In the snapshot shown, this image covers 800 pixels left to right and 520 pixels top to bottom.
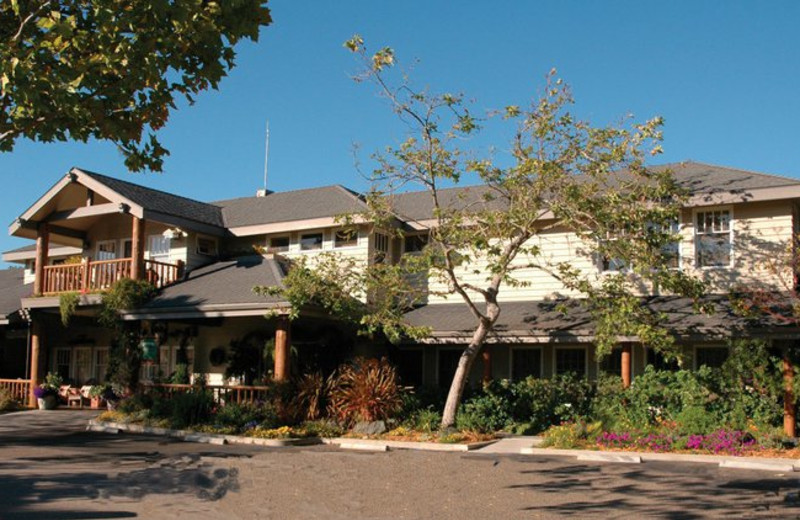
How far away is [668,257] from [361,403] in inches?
312

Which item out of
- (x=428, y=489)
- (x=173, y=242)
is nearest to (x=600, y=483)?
(x=428, y=489)

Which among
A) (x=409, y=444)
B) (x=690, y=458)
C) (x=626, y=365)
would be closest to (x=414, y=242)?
(x=626, y=365)

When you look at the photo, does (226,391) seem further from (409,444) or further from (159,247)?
(159,247)

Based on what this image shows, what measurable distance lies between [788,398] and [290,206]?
17.0 meters

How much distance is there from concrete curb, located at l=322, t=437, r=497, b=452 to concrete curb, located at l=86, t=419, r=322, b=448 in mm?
750

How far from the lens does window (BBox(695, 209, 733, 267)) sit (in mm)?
21500

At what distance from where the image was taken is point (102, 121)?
10523 mm

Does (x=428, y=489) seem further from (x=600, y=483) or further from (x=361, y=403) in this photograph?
(x=361, y=403)

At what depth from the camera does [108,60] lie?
980cm

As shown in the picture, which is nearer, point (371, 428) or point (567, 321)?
point (371, 428)

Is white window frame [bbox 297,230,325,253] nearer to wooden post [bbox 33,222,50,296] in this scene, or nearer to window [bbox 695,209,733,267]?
wooden post [bbox 33,222,50,296]

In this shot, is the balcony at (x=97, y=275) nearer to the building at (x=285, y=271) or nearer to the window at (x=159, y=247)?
the building at (x=285, y=271)

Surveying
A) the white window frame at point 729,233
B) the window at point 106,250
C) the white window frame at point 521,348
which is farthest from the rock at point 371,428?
the window at point 106,250

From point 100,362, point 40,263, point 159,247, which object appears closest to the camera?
point 40,263
